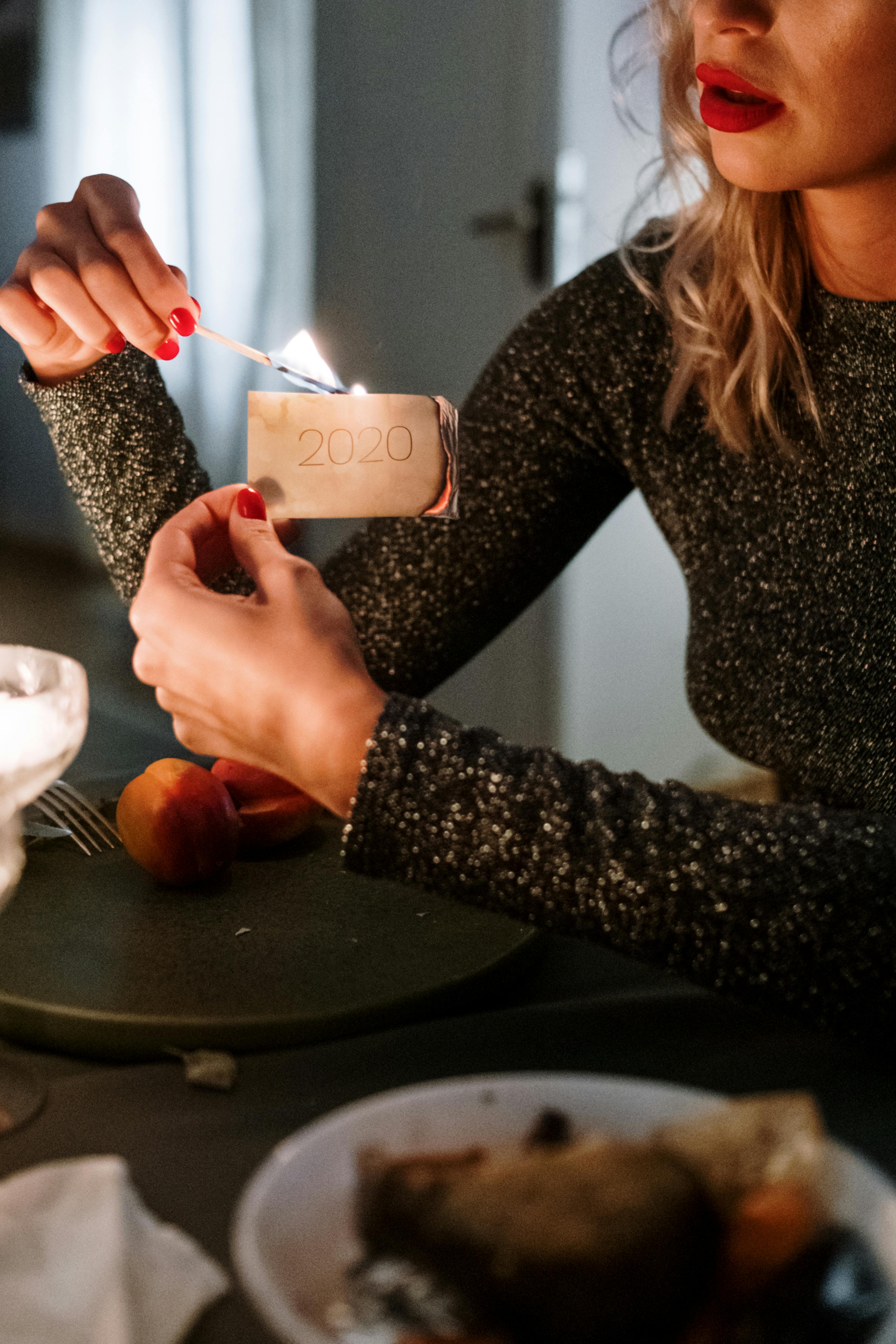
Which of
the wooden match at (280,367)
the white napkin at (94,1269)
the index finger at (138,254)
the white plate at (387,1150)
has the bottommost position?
the white napkin at (94,1269)

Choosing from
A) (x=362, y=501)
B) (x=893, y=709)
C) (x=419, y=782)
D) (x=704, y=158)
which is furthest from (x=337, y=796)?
(x=704, y=158)

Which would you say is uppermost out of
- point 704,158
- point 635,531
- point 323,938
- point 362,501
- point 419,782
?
point 704,158

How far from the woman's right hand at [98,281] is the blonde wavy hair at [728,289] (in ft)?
1.62

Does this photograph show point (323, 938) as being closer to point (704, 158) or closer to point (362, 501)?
point (362, 501)

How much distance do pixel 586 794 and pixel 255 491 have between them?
256mm

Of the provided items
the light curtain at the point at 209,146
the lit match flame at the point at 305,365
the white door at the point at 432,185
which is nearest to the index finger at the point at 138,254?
the lit match flame at the point at 305,365

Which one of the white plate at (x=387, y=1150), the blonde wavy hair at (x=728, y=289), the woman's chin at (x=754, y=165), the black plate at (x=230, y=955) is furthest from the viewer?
the blonde wavy hair at (x=728, y=289)

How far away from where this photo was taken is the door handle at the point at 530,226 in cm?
240

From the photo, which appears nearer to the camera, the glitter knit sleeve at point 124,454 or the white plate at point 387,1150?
the white plate at point 387,1150

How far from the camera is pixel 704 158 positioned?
1.08 meters

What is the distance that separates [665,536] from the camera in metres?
1.18

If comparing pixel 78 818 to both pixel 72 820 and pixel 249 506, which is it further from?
pixel 249 506

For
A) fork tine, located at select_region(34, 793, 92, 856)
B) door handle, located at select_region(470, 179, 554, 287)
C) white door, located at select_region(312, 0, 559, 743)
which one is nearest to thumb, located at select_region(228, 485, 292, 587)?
fork tine, located at select_region(34, 793, 92, 856)

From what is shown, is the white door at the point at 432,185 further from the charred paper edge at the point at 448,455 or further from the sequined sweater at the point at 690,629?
the charred paper edge at the point at 448,455
